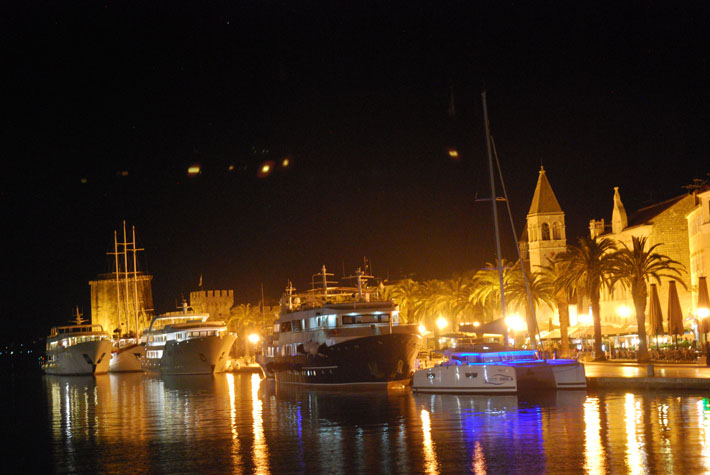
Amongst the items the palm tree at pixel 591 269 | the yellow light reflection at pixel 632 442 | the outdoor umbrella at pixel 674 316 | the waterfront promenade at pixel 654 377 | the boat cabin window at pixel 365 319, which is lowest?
the yellow light reflection at pixel 632 442

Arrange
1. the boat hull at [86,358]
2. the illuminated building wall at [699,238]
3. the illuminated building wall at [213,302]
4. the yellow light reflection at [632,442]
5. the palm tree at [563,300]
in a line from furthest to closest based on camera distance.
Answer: the illuminated building wall at [213,302] < the boat hull at [86,358] < the palm tree at [563,300] < the illuminated building wall at [699,238] < the yellow light reflection at [632,442]

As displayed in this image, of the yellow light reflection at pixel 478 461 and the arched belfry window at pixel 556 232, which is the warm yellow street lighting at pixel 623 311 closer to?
the arched belfry window at pixel 556 232

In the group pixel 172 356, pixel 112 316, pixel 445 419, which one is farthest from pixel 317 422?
pixel 112 316

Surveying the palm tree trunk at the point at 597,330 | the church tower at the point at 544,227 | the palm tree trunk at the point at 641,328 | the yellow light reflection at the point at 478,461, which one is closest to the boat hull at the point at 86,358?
the church tower at the point at 544,227

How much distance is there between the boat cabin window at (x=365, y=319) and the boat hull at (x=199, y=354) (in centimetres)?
3292

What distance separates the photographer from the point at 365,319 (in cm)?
4969

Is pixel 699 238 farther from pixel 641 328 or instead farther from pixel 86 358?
pixel 86 358

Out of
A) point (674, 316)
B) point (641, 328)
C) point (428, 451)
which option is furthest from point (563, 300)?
point (428, 451)

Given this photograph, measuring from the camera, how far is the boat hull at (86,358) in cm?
9531

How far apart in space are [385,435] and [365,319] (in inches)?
843

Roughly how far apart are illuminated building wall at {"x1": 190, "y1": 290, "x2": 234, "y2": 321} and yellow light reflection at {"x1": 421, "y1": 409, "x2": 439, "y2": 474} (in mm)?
103381

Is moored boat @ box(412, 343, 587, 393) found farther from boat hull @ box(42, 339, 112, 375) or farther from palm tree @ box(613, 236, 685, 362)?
boat hull @ box(42, 339, 112, 375)

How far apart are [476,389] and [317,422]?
28.6ft

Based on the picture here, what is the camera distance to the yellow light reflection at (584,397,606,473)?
20931 millimetres
